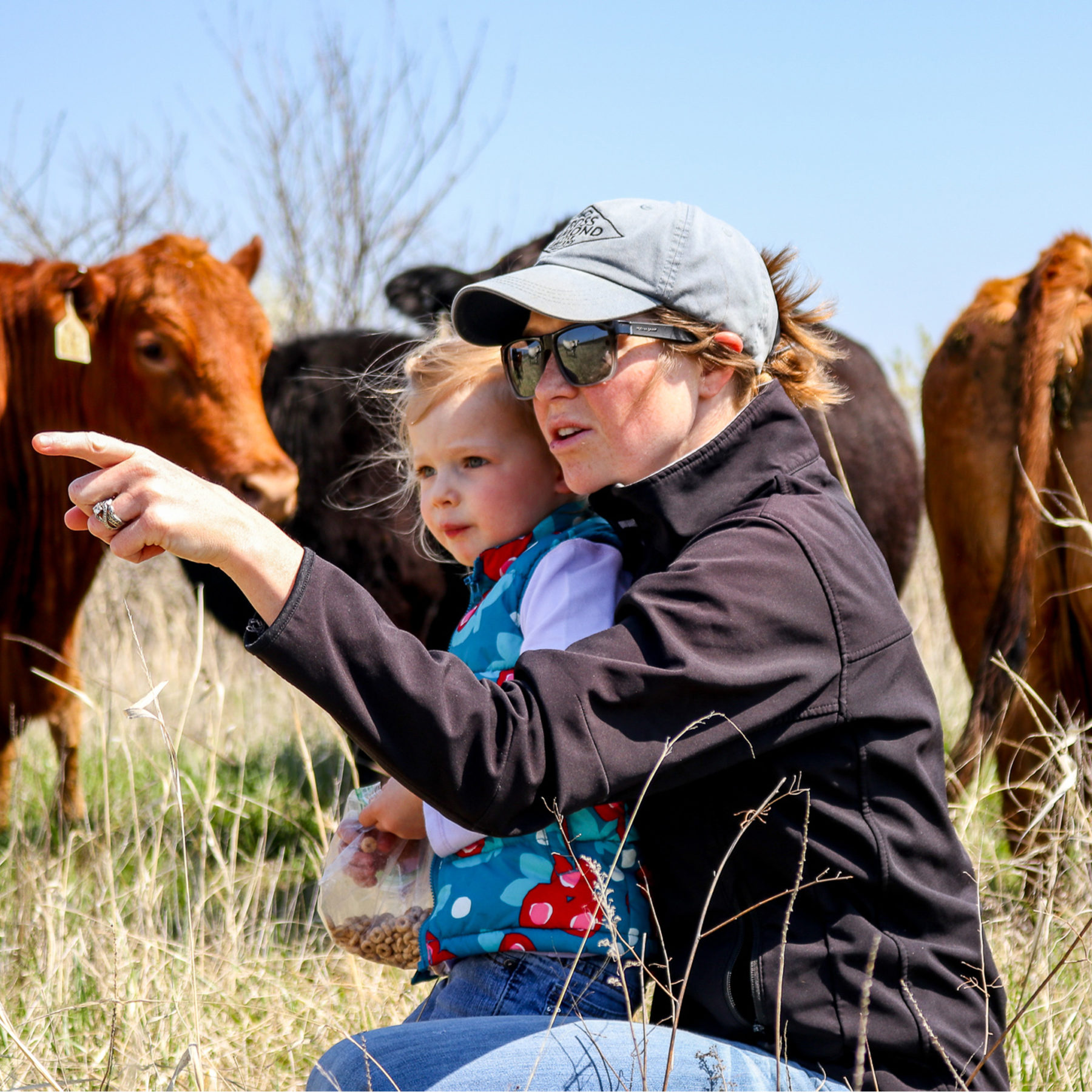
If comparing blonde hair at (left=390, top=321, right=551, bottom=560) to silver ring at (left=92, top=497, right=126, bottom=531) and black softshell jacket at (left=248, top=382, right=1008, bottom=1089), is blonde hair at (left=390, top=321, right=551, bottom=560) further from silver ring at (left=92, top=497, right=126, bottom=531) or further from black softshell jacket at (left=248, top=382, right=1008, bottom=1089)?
silver ring at (left=92, top=497, right=126, bottom=531)

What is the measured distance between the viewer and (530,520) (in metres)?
2.18

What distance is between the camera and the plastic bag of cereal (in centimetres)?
200

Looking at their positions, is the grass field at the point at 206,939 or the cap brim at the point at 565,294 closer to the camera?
the cap brim at the point at 565,294

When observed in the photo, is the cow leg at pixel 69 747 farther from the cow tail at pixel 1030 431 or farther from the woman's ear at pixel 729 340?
the woman's ear at pixel 729 340

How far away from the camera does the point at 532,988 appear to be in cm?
172

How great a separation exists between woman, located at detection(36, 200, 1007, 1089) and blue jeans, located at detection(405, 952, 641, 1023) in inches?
3.5

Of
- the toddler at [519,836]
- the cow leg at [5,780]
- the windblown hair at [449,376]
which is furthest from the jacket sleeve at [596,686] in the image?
the cow leg at [5,780]

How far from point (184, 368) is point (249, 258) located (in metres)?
0.96

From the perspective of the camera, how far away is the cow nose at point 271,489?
4391 millimetres

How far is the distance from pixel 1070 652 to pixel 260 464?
3058 millimetres

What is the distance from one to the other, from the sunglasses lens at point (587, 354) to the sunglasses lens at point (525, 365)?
7 cm

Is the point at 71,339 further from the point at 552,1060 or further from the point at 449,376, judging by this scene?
the point at 552,1060

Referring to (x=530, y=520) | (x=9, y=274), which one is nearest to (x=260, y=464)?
(x=9, y=274)

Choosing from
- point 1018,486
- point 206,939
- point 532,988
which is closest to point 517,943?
point 532,988
